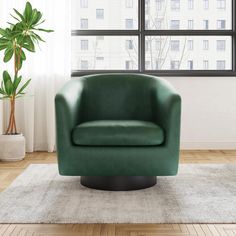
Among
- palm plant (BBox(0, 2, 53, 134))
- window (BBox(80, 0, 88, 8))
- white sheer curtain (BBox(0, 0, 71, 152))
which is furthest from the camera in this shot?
window (BBox(80, 0, 88, 8))

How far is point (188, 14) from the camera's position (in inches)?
206

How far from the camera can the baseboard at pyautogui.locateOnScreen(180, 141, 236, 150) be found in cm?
507

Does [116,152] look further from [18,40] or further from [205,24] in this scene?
[205,24]

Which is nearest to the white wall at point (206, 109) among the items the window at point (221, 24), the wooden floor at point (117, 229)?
the window at point (221, 24)

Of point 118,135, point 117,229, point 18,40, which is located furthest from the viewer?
point 18,40

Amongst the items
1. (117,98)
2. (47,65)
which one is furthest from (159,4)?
(117,98)

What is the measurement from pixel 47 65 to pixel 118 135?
213 centimetres

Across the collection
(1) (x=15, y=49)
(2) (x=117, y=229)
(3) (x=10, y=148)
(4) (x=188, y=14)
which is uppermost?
(4) (x=188, y=14)

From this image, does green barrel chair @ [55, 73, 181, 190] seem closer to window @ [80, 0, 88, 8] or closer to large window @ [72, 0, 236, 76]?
large window @ [72, 0, 236, 76]

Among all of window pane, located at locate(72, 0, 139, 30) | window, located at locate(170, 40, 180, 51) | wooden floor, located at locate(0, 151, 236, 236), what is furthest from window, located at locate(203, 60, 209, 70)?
wooden floor, located at locate(0, 151, 236, 236)

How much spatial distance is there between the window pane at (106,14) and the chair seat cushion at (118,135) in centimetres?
242

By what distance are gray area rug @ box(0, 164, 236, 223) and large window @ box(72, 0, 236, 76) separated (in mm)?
1942

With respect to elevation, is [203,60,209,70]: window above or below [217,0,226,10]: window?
below

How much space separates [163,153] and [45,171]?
1230mm
